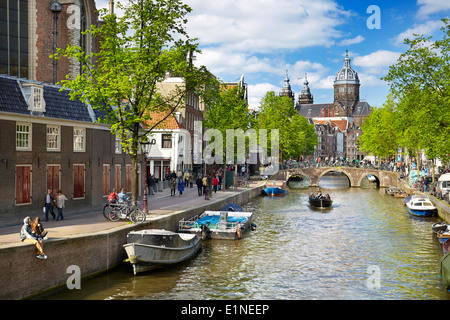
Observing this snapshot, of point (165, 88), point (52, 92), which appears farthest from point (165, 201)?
point (165, 88)

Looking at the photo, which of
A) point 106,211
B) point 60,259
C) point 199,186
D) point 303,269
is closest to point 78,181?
point 106,211

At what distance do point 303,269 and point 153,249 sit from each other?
279 inches

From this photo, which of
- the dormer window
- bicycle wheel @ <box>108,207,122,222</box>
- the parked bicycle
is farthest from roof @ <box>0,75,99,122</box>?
bicycle wheel @ <box>108,207,122,222</box>

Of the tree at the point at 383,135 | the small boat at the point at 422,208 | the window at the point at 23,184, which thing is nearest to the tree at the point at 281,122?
the tree at the point at 383,135

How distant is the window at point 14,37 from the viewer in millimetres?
35844

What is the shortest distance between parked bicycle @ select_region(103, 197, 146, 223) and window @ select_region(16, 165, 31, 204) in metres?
3.76

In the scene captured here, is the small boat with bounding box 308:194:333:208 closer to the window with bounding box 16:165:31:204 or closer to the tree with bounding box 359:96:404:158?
the tree with bounding box 359:96:404:158

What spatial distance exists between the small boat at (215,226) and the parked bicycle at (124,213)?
4562 mm

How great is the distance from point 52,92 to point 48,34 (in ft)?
48.7

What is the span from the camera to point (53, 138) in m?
26.7

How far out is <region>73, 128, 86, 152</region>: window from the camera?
93.6 ft

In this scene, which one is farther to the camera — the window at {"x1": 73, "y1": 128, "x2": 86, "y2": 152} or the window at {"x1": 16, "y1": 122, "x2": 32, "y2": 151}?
the window at {"x1": 73, "y1": 128, "x2": 86, "y2": 152}

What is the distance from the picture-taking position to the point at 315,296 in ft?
63.2

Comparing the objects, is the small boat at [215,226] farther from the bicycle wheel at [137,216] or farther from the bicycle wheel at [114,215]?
the bicycle wheel at [114,215]
